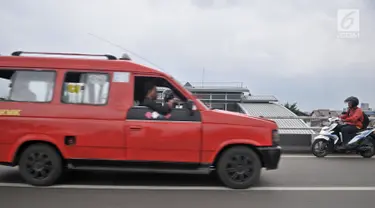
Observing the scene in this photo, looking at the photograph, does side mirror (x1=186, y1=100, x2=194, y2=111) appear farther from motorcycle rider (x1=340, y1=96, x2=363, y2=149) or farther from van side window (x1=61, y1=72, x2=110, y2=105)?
motorcycle rider (x1=340, y1=96, x2=363, y2=149)

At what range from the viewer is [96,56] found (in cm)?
670

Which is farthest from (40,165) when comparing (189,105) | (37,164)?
(189,105)

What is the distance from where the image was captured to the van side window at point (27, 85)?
21.0 feet

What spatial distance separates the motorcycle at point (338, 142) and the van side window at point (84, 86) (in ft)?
21.6

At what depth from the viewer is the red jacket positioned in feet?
34.8

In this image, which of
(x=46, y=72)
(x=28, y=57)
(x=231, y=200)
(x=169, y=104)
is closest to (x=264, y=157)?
(x=231, y=200)

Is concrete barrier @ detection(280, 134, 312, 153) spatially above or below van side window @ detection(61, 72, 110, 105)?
below

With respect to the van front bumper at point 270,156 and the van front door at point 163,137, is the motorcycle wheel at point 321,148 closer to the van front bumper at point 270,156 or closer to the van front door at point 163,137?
the van front bumper at point 270,156

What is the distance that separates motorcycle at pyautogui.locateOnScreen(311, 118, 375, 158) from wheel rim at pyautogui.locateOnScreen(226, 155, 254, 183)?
4.80 metres

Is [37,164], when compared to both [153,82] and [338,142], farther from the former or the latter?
[338,142]

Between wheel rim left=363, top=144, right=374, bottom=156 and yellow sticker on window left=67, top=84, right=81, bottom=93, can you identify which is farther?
wheel rim left=363, top=144, right=374, bottom=156

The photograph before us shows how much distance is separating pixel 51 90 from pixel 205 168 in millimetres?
2877

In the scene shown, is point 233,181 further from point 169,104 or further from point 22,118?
point 22,118

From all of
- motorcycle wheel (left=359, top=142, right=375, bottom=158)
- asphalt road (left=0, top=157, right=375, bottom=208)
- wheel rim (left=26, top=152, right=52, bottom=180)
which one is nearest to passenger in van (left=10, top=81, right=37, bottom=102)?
wheel rim (left=26, top=152, right=52, bottom=180)
